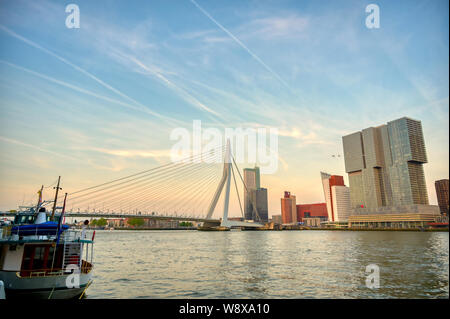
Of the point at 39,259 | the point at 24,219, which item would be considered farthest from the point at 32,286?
the point at 24,219

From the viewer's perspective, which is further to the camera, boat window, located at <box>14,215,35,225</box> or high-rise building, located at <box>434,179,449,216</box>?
high-rise building, located at <box>434,179,449,216</box>

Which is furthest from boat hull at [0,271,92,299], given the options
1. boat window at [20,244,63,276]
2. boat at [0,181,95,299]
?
boat window at [20,244,63,276]

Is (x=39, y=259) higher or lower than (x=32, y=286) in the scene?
higher

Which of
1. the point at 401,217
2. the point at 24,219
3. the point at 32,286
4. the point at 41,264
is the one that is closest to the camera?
the point at 32,286

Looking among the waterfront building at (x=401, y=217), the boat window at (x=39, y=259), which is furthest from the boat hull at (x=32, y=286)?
the waterfront building at (x=401, y=217)

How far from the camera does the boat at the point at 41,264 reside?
11680mm

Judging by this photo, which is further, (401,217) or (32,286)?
(401,217)

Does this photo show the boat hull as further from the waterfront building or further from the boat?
the waterfront building

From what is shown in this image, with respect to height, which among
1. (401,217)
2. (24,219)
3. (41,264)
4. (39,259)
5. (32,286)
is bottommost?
(32,286)

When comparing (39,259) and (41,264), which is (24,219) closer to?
(39,259)

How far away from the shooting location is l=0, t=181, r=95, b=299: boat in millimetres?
11680

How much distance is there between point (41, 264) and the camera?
41.5 feet
